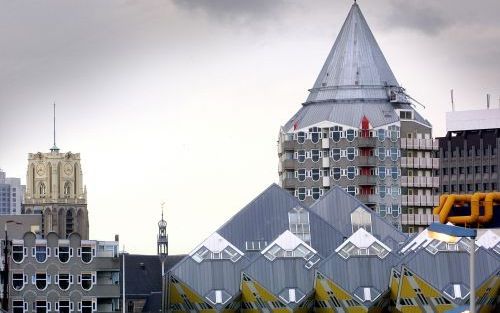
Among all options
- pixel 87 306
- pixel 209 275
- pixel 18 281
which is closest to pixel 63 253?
pixel 18 281

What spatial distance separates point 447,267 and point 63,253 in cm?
3287

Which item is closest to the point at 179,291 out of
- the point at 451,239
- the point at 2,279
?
the point at 2,279

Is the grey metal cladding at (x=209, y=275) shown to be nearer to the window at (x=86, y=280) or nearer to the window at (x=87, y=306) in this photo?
the window at (x=86, y=280)

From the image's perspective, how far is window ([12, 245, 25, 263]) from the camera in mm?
182875

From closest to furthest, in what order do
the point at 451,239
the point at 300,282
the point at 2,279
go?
the point at 451,239 → the point at 2,279 → the point at 300,282

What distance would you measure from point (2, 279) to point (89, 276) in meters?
7.35

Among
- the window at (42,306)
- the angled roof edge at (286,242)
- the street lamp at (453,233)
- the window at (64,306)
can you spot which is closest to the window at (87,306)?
the window at (64,306)

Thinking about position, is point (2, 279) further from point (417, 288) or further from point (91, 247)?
point (417, 288)

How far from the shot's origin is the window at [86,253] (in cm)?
18488

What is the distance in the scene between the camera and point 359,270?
636 feet

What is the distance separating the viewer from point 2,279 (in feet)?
597

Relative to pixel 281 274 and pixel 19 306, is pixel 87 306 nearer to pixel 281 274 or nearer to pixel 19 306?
pixel 19 306

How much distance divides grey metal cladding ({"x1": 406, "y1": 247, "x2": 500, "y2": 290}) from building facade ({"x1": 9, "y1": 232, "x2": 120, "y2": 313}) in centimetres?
2564

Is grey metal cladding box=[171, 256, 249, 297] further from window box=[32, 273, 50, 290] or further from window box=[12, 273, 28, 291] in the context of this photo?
window box=[12, 273, 28, 291]
